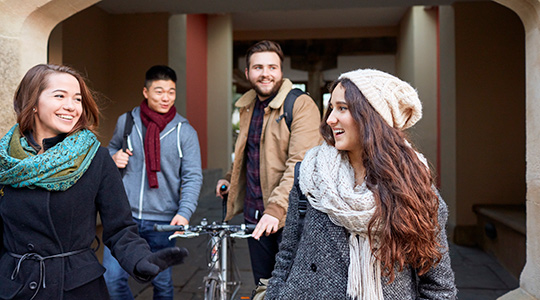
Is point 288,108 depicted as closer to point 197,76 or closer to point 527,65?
point 527,65

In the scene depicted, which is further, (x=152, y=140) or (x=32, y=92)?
(x=152, y=140)

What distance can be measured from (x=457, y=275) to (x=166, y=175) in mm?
3478

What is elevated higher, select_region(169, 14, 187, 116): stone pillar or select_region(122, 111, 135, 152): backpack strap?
select_region(169, 14, 187, 116): stone pillar

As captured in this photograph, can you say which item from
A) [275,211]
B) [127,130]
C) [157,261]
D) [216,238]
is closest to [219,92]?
[127,130]

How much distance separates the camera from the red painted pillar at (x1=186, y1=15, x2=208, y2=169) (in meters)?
8.47

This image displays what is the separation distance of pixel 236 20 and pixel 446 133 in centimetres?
646

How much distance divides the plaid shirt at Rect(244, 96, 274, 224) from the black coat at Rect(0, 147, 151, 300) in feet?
3.10

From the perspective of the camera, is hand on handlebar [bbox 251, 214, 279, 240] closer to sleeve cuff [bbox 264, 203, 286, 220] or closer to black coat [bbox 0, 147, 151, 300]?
sleeve cuff [bbox 264, 203, 286, 220]

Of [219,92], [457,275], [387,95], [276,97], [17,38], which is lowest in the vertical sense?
[457,275]

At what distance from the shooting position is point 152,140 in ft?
8.92

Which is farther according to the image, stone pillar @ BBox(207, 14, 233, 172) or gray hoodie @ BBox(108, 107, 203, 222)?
stone pillar @ BBox(207, 14, 233, 172)

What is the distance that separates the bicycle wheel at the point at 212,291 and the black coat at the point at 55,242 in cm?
70

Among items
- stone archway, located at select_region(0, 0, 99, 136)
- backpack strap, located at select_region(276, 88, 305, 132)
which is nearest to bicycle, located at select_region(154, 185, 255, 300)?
backpack strap, located at select_region(276, 88, 305, 132)

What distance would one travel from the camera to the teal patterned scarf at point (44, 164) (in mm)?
1590
